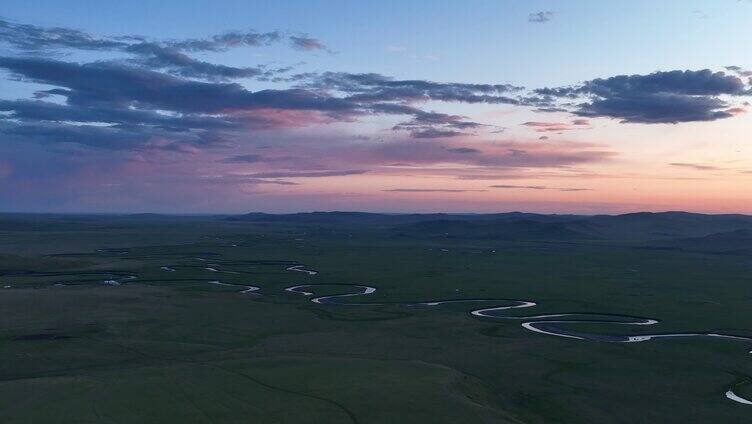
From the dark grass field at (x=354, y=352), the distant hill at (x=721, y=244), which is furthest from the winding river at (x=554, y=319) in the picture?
the distant hill at (x=721, y=244)

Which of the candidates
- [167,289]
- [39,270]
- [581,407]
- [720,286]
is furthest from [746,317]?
[39,270]

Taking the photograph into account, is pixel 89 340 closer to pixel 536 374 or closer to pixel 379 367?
pixel 379 367

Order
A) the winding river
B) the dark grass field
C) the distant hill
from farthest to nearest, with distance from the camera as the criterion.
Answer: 1. the distant hill
2. the winding river
3. the dark grass field

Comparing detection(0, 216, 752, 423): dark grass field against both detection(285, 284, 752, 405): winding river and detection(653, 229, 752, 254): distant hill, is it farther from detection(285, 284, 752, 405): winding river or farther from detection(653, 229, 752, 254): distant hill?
detection(653, 229, 752, 254): distant hill

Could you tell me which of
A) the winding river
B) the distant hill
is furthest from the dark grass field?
the distant hill

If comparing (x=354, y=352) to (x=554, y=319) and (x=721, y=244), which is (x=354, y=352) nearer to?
(x=554, y=319)

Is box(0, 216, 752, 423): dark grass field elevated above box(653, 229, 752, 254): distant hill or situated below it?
below

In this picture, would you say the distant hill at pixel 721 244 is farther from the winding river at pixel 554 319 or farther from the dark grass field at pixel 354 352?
the winding river at pixel 554 319

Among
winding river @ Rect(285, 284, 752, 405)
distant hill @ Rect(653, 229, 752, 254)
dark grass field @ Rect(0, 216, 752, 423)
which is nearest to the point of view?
dark grass field @ Rect(0, 216, 752, 423)

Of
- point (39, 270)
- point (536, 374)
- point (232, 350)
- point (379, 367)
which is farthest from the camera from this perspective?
point (39, 270)
